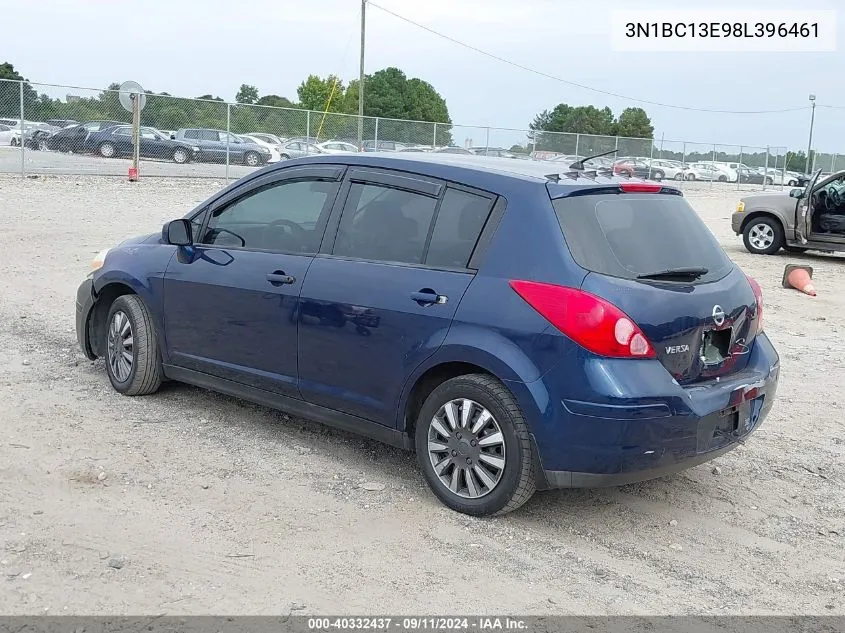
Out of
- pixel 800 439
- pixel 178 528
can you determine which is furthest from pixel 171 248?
pixel 800 439

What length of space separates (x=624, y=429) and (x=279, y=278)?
208 centimetres

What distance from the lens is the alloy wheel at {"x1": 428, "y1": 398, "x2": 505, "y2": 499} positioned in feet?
14.1

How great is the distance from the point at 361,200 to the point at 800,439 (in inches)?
124

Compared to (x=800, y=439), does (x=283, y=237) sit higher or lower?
higher

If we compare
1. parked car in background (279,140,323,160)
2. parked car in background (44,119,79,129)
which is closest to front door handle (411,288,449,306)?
parked car in background (44,119,79,129)

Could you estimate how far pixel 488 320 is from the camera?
13.9 ft

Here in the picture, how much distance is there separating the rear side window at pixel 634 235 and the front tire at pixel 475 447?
74 cm

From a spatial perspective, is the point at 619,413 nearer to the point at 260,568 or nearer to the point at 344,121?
the point at 260,568

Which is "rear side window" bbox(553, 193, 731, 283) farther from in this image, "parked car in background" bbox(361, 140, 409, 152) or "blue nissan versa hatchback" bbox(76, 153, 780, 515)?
"parked car in background" bbox(361, 140, 409, 152)

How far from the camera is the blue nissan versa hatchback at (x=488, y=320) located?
4.07 metres

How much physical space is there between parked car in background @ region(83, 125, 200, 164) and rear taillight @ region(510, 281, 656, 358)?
25059mm

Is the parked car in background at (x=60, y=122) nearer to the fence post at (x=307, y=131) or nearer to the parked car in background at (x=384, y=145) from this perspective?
the fence post at (x=307, y=131)

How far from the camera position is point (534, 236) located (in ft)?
14.1

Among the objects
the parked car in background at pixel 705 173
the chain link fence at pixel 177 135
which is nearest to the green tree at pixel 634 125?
the parked car in background at pixel 705 173
